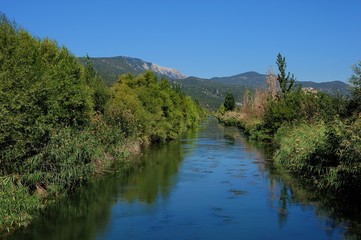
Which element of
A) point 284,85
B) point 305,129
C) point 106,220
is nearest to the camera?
point 106,220

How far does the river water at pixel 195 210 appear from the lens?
1788 centimetres

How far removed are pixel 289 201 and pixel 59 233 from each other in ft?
39.3

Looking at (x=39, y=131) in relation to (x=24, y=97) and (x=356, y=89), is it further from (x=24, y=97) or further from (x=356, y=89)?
(x=356, y=89)

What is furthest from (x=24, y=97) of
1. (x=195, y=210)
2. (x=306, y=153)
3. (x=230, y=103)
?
(x=230, y=103)

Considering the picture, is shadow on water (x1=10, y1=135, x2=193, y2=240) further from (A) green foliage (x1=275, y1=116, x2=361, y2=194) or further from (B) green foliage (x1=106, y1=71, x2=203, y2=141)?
(A) green foliage (x1=275, y1=116, x2=361, y2=194)

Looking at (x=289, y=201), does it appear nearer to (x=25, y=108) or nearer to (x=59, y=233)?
(x=59, y=233)

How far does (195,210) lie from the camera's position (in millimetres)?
21547

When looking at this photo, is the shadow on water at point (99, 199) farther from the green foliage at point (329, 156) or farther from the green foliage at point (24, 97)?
the green foliage at point (329, 156)

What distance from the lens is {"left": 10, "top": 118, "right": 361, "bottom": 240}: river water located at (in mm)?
17875

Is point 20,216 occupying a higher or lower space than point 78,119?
lower

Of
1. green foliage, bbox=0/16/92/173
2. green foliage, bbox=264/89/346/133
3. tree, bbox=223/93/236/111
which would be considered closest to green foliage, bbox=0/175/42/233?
green foliage, bbox=0/16/92/173

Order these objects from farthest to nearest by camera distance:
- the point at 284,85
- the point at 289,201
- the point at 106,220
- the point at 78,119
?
the point at 284,85
the point at 78,119
the point at 289,201
the point at 106,220

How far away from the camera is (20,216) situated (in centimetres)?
1812

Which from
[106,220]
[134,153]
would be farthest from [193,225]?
[134,153]
